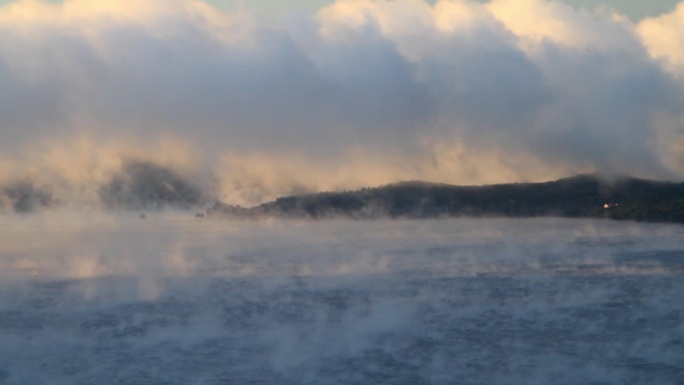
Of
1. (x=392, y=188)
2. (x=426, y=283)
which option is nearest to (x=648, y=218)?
(x=392, y=188)

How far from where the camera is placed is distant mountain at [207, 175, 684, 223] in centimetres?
3011

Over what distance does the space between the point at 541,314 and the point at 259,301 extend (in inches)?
178

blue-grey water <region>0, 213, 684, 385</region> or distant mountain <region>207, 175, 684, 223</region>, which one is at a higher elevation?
distant mountain <region>207, 175, 684, 223</region>

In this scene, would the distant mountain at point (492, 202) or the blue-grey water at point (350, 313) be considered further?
the distant mountain at point (492, 202)

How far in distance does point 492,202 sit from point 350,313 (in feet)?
64.3

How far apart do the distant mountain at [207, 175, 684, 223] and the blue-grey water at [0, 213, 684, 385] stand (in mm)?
Result: 6478

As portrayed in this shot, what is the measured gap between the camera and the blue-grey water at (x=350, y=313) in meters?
10.7

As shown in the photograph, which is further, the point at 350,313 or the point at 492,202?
the point at 492,202

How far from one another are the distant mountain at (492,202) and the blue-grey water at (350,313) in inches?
255

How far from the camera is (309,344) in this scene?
466 inches

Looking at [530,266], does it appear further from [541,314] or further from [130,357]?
[130,357]

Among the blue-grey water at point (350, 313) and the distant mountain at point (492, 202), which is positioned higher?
the distant mountain at point (492, 202)

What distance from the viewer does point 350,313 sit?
13.8 m

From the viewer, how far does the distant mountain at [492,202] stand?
3011 cm
